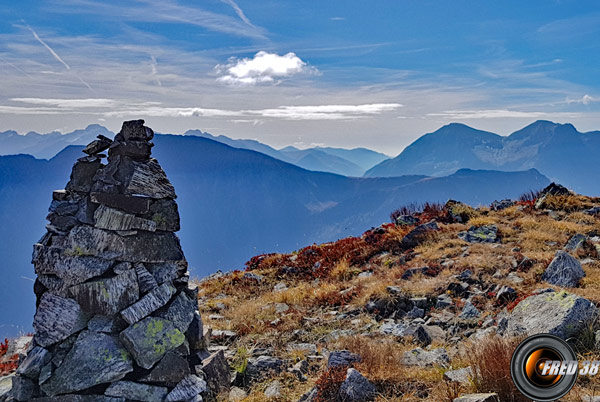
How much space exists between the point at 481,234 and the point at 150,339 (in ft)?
51.6

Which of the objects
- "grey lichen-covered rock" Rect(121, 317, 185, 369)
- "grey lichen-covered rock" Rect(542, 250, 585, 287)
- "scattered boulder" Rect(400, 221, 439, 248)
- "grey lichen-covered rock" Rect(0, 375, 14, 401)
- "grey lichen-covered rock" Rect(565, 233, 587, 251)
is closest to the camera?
"grey lichen-covered rock" Rect(121, 317, 185, 369)

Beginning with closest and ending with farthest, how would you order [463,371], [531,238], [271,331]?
[463,371] < [271,331] < [531,238]

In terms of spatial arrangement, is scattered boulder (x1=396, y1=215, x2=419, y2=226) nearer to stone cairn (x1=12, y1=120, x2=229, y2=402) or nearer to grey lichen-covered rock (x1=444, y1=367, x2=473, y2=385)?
grey lichen-covered rock (x1=444, y1=367, x2=473, y2=385)

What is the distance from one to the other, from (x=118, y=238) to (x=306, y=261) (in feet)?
46.1

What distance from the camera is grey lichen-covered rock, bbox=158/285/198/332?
7.99m

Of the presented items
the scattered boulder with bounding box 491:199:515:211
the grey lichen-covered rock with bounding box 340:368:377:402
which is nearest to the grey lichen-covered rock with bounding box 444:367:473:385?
the grey lichen-covered rock with bounding box 340:368:377:402

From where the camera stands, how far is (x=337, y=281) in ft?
57.5

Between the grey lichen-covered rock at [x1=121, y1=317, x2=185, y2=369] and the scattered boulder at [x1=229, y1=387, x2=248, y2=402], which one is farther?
the scattered boulder at [x1=229, y1=387, x2=248, y2=402]

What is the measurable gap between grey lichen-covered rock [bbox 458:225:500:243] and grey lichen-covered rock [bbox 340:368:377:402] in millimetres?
12915

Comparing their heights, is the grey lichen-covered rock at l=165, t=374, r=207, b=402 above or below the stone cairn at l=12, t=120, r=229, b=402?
below

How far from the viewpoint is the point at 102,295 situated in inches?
295

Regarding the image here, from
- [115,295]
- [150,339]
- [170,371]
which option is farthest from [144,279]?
[170,371]

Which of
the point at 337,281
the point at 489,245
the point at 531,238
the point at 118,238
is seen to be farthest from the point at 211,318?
the point at 531,238

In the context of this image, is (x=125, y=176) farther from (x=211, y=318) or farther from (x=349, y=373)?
(x=211, y=318)
